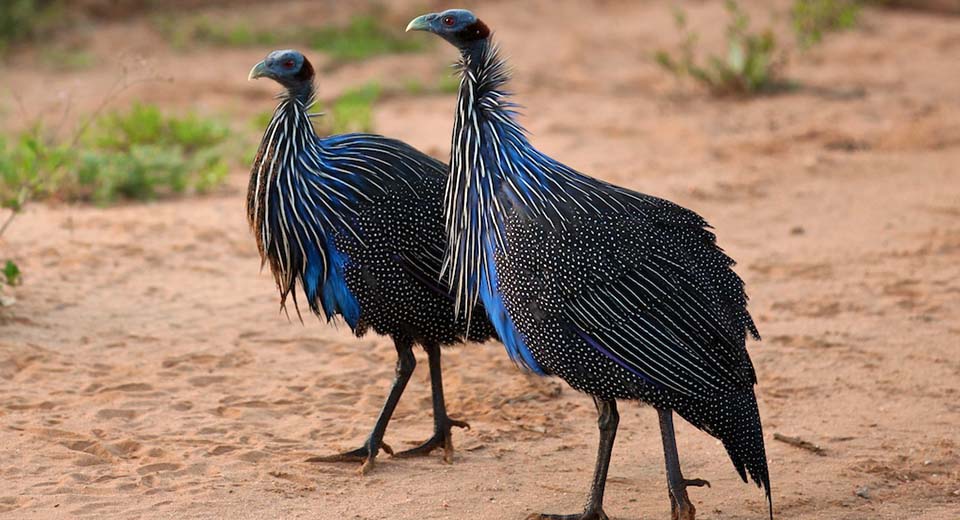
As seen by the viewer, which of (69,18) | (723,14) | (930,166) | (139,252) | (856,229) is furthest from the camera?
(723,14)

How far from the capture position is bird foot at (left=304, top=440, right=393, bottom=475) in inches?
182

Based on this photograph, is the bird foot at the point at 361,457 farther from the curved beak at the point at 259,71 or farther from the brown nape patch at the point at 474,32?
the brown nape patch at the point at 474,32

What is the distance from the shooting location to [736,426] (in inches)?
157

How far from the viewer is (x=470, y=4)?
13.2 meters

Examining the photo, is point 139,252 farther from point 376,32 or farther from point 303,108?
point 376,32

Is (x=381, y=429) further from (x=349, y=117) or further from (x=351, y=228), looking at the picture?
(x=349, y=117)

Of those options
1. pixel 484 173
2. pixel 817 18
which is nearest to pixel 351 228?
pixel 484 173

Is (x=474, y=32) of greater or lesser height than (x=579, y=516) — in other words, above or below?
above

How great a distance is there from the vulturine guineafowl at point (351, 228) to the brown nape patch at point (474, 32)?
626 mm

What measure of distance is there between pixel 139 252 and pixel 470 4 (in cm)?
708

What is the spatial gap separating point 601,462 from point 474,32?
4.86 feet

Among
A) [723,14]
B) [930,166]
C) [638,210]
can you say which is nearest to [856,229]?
[930,166]

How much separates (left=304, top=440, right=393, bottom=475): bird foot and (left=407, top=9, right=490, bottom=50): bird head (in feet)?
4.92

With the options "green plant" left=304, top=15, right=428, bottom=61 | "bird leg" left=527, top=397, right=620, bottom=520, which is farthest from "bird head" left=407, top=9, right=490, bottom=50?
"green plant" left=304, top=15, right=428, bottom=61
